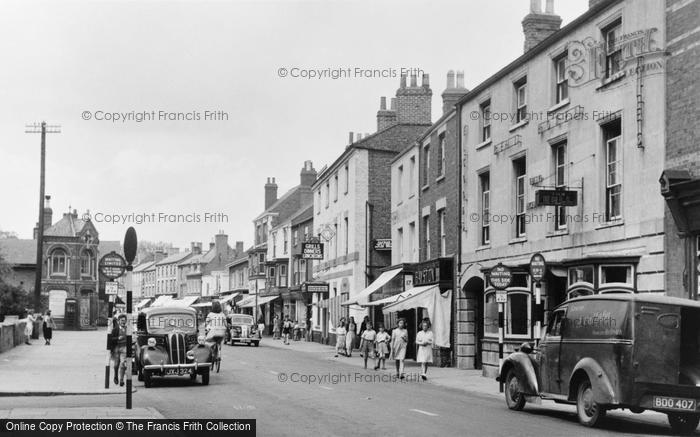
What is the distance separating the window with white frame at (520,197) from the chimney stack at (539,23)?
410 centimetres

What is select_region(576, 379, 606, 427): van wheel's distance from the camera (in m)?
14.5

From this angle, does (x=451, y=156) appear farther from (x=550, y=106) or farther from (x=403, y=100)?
(x=403, y=100)

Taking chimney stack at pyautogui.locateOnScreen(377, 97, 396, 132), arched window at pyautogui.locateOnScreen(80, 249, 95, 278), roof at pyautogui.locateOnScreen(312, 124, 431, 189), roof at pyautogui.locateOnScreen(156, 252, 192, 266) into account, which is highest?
chimney stack at pyautogui.locateOnScreen(377, 97, 396, 132)

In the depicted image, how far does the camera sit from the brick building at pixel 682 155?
59.8 feet

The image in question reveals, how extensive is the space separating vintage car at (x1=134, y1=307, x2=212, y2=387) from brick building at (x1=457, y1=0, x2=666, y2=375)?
9129 millimetres

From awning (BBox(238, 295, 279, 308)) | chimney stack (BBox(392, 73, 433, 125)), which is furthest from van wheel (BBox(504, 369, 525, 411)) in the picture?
awning (BBox(238, 295, 279, 308))

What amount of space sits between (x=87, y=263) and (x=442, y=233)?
6684cm

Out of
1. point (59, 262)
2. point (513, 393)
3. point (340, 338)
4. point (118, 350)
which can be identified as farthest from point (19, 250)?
point (513, 393)

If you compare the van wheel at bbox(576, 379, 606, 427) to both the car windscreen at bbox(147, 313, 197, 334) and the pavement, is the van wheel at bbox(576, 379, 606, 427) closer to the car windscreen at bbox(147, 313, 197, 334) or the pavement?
the pavement

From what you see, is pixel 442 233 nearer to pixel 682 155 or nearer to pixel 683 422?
pixel 682 155

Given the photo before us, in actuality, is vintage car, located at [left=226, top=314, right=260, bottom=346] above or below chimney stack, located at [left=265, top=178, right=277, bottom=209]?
below

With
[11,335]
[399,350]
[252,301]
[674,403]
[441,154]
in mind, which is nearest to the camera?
[674,403]

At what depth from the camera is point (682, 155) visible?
61.2ft

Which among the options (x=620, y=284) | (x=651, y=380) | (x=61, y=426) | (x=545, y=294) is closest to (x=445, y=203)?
(x=545, y=294)
